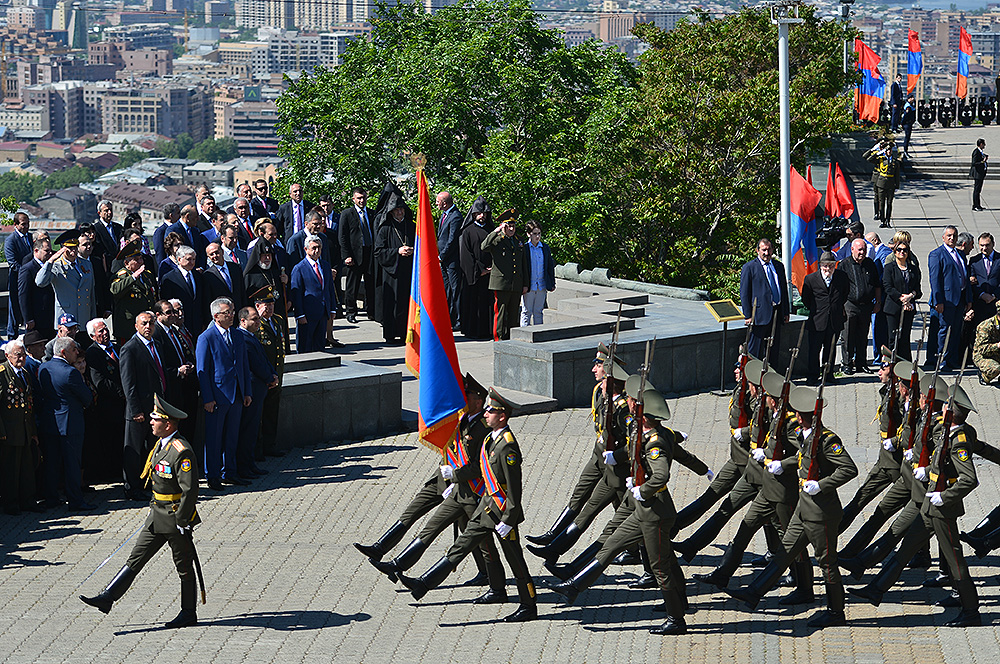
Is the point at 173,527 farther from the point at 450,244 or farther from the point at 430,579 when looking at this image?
the point at 450,244

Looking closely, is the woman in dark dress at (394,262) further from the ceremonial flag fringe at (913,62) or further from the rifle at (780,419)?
the ceremonial flag fringe at (913,62)

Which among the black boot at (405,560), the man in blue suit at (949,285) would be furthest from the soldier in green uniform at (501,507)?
→ the man in blue suit at (949,285)

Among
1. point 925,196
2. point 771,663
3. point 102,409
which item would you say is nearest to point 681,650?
point 771,663

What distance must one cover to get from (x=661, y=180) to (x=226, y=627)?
17674mm

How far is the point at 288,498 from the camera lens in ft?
42.6

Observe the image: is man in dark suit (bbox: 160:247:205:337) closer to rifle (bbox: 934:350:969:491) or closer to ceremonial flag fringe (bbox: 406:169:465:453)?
ceremonial flag fringe (bbox: 406:169:465:453)

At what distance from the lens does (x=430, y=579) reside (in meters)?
10.1

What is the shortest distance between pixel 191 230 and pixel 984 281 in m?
9.73

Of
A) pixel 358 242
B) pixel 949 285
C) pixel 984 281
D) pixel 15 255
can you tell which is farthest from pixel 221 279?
pixel 984 281

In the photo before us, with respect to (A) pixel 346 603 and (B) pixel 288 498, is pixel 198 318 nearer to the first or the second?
(B) pixel 288 498

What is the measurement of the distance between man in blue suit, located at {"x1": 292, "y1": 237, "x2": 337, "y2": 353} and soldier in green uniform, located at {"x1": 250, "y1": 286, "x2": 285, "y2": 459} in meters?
2.55

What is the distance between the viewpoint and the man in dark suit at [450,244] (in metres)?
19.0

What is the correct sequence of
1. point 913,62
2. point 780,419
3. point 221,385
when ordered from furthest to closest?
1. point 913,62
2. point 221,385
3. point 780,419

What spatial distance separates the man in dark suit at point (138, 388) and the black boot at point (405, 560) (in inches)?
127
